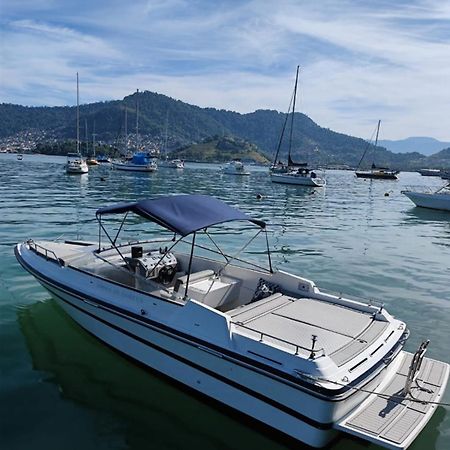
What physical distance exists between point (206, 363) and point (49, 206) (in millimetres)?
24318

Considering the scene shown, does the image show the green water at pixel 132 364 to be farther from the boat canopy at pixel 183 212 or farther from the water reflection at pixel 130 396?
the boat canopy at pixel 183 212

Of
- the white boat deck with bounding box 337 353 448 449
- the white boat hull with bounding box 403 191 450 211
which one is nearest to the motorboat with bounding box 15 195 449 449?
the white boat deck with bounding box 337 353 448 449

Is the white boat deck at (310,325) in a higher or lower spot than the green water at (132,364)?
higher

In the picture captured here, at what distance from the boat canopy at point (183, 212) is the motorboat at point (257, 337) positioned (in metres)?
0.03

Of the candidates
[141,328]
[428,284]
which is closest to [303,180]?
[428,284]

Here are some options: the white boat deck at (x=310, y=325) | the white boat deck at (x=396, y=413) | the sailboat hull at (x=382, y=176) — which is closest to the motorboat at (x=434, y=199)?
the white boat deck at (x=310, y=325)

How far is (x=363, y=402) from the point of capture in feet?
19.8

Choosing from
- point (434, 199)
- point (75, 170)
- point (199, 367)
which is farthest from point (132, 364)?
point (75, 170)

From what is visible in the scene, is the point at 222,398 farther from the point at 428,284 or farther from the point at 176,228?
the point at 428,284

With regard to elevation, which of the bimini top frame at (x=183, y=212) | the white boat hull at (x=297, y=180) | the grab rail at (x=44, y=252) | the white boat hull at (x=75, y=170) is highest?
the bimini top frame at (x=183, y=212)

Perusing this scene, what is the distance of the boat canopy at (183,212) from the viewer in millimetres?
7680

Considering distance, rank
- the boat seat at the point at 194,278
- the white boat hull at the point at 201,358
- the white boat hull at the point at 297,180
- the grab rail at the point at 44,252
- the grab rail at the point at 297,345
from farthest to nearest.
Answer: the white boat hull at the point at 297,180 < the grab rail at the point at 44,252 < the boat seat at the point at 194,278 < the grab rail at the point at 297,345 < the white boat hull at the point at 201,358

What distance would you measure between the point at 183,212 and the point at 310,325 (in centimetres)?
314

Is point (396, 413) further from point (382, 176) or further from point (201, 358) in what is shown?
point (382, 176)
